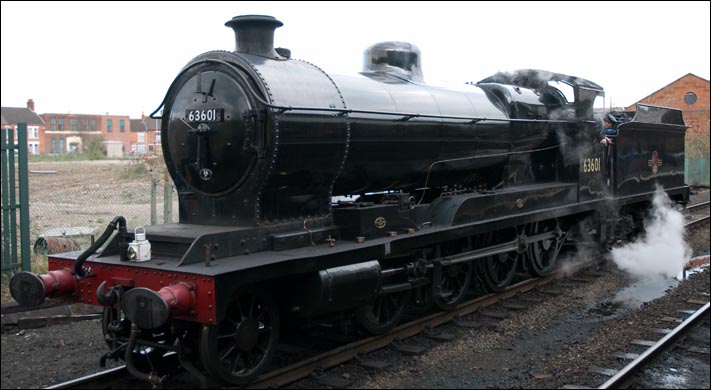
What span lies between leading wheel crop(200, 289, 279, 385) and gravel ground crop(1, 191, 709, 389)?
43cm

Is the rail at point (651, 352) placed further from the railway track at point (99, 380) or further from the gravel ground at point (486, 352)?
the railway track at point (99, 380)

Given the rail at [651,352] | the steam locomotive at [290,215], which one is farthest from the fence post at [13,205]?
the rail at [651,352]

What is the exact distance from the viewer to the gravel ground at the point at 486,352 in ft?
17.0

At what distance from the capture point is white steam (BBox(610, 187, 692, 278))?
9.91 m

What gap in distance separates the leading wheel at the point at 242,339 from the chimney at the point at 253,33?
2151 mm

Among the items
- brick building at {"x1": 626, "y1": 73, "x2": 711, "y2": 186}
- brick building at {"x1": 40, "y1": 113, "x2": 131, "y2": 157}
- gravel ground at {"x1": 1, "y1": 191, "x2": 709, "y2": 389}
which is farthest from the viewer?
brick building at {"x1": 40, "y1": 113, "x2": 131, "y2": 157}

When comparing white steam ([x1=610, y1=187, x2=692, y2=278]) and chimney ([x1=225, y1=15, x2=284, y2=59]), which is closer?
chimney ([x1=225, y1=15, x2=284, y2=59])

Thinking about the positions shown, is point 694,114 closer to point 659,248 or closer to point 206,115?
point 659,248

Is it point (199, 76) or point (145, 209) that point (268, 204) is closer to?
point (199, 76)

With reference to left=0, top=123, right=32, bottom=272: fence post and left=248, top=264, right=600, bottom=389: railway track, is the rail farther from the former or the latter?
left=0, top=123, right=32, bottom=272: fence post

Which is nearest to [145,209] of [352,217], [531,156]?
[531,156]

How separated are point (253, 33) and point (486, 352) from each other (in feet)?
12.0

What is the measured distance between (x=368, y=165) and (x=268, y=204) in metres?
1.30

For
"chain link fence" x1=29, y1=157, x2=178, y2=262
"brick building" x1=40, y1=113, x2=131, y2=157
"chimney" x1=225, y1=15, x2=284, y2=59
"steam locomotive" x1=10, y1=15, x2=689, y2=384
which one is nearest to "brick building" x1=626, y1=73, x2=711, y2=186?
"chain link fence" x1=29, y1=157, x2=178, y2=262
